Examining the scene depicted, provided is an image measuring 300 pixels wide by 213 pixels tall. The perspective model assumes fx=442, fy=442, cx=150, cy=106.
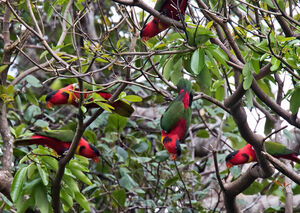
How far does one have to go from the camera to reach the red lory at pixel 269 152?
3258mm

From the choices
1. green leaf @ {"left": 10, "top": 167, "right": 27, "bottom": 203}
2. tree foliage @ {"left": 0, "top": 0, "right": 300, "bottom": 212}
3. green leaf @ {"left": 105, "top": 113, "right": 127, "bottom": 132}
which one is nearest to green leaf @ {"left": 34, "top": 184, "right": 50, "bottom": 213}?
tree foliage @ {"left": 0, "top": 0, "right": 300, "bottom": 212}

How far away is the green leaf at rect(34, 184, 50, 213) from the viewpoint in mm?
2612

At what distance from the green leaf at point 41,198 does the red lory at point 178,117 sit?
2.65 ft

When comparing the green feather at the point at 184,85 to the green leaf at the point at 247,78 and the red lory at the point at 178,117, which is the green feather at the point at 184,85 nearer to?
the red lory at the point at 178,117

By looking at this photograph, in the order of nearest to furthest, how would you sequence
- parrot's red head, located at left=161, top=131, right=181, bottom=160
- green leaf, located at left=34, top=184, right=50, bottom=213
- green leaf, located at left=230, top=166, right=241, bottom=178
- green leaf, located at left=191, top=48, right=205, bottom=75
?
green leaf, located at left=191, top=48, right=205, bottom=75 < green leaf, located at left=34, top=184, right=50, bottom=213 < parrot's red head, located at left=161, top=131, right=181, bottom=160 < green leaf, located at left=230, top=166, right=241, bottom=178

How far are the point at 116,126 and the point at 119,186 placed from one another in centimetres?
53

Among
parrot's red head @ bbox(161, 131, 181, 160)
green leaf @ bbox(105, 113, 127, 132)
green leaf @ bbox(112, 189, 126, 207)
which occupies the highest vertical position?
green leaf @ bbox(105, 113, 127, 132)

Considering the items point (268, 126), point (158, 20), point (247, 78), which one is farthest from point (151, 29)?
point (268, 126)

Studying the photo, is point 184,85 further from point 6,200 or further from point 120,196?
point 120,196

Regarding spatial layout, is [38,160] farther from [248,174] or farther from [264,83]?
[264,83]

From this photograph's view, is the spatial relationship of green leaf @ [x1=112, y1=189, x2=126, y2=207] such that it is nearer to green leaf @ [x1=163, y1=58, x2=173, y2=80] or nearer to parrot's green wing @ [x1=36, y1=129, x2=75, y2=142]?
parrot's green wing @ [x1=36, y1=129, x2=75, y2=142]

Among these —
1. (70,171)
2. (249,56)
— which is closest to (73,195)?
(70,171)

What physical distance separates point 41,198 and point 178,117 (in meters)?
0.95

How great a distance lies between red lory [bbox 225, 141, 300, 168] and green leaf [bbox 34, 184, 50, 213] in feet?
4.84
